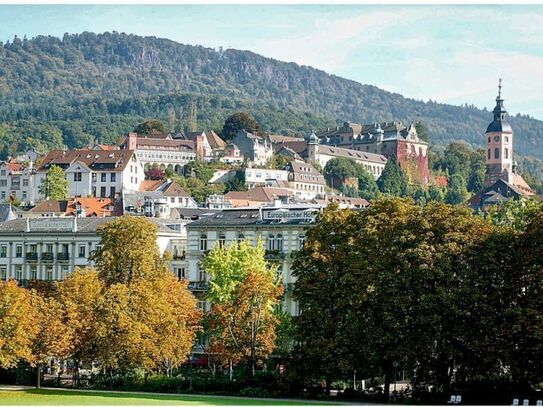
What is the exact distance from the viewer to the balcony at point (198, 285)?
266 feet

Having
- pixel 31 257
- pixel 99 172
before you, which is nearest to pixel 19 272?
pixel 31 257

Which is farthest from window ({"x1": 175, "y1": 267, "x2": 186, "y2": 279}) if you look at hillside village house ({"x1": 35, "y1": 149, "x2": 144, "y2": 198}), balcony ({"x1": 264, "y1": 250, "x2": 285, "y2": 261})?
hillside village house ({"x1": 35, "y1": 149, "x2": 144, "y2": 198})

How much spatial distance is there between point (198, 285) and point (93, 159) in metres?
106

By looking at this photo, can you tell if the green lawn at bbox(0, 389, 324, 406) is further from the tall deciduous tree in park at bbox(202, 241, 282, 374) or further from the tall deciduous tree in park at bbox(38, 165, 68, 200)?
the tall deciduous tree in park at bbox(38, 165, 68, 200)

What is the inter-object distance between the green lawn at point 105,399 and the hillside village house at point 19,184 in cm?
12496

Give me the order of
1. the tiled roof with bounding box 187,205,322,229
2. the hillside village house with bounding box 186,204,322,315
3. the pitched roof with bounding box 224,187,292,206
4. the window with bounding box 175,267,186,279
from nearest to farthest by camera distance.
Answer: the hillside village house with bounding box 186,204,322,315 < the tiled roof with bounding box 187,205,322,229 < the window with bounding box 175,267,186,279 < the pitched roof with bounding box 224,187,292,206

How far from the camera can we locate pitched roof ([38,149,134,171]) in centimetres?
18150

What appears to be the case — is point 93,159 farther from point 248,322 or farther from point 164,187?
point 248,322

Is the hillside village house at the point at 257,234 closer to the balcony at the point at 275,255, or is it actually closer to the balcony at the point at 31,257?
the balcony at the point at 275,255

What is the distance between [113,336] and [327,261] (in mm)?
13027

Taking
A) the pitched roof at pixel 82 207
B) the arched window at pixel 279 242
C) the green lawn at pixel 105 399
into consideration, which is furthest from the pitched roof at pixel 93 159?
the green lawn at pixel 105 399

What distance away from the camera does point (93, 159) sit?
607 ft

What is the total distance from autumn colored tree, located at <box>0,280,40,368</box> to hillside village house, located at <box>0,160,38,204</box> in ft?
396

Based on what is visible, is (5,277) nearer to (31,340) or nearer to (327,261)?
(31,340)
